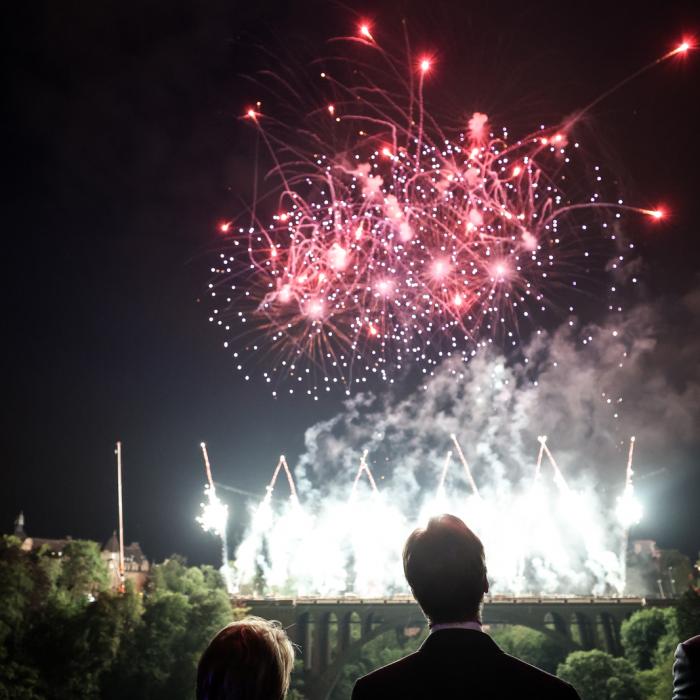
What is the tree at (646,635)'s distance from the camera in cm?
4872

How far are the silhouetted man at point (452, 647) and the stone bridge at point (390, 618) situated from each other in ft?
175

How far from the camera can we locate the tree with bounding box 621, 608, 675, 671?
48.7 m

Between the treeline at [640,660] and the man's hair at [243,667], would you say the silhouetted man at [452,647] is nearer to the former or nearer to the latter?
the man's hair at [243,667]

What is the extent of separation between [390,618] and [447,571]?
58.7 meters

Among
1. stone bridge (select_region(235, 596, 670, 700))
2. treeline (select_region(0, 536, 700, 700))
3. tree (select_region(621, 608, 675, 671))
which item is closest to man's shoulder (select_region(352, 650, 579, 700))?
treeline (select_region(0, 536, 700, 700))

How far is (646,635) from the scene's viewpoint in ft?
160

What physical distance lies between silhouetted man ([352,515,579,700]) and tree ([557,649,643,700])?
49131 mm

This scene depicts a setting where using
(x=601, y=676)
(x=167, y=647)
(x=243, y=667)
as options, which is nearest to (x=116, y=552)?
(x=167, y=647)

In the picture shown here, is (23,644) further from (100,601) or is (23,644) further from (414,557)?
(414,557)

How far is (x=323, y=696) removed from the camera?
5303cm

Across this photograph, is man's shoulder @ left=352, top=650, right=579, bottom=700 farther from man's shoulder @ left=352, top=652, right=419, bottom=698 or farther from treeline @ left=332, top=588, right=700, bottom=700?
treeline @ left=332, top=588, right=700, bottom=700

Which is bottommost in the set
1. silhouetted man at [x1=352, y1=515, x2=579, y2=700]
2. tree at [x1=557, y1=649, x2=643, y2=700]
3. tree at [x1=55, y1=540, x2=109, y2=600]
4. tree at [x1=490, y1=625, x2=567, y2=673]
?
tree at [x1=490, y1=625, x2=567, y2=673]

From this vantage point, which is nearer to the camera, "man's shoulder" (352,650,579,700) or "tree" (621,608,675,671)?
"man's shoulder" (352,650,579,700)

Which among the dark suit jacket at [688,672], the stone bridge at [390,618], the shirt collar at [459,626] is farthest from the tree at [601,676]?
the shirt collar at [459,626]
